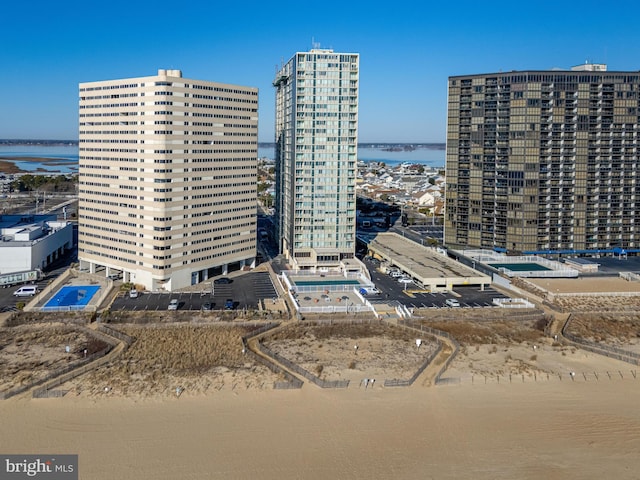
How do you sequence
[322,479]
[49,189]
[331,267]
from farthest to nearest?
[49,189]
[331,267]
[322,479]

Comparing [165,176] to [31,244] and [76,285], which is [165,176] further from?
[31,244]

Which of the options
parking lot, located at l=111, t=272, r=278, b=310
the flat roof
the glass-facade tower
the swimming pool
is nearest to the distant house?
the flat roof

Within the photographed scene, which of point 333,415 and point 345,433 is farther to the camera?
point 333,415

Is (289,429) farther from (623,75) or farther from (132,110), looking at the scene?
(623,75)

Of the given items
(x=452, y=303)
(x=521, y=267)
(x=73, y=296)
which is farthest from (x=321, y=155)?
(x=73, y=296)

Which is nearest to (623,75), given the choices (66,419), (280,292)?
(280,292)

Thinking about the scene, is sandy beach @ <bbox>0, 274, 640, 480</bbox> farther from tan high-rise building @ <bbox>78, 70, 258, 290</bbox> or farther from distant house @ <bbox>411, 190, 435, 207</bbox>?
distant house @ <bbox>411, 190, 435, 207</bbox>

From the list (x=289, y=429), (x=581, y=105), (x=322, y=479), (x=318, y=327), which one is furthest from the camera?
(x=581, y=105)
